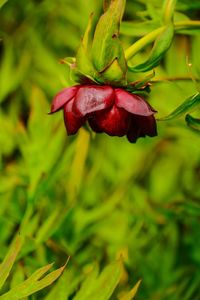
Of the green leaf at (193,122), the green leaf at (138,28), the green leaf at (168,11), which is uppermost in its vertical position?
the green leaf at (168,11)

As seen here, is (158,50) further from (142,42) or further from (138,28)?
(138,28)

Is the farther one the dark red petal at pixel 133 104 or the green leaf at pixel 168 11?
the green leaf at pixel 168 11

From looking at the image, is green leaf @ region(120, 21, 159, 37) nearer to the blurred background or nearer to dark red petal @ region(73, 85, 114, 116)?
the blurred background

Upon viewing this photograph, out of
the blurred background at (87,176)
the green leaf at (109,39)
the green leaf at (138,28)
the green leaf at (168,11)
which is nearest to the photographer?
the green leaf at (109,39)

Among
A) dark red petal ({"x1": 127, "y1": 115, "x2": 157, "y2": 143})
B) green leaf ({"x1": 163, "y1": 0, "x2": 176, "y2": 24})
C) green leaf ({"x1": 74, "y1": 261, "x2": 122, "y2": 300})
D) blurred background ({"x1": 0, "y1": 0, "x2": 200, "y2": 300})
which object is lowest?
blurred background ({"x1": 0, "y1": 0, "x2": 200, "y2": 300})

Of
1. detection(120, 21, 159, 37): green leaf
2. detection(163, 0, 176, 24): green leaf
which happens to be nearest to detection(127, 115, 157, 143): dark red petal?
detection(163, 0, 176, 24): green leaf

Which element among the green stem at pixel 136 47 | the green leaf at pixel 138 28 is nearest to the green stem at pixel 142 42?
the green stem at pixel 136 47

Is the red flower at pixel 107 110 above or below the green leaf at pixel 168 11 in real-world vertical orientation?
above

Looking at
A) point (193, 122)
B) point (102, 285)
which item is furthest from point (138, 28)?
point (102, 285)

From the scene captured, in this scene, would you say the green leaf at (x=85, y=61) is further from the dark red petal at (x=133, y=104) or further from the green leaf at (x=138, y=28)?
the green leaf at (x=138, y=28)

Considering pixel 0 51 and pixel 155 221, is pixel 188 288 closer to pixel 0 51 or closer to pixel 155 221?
pixel 155 221
